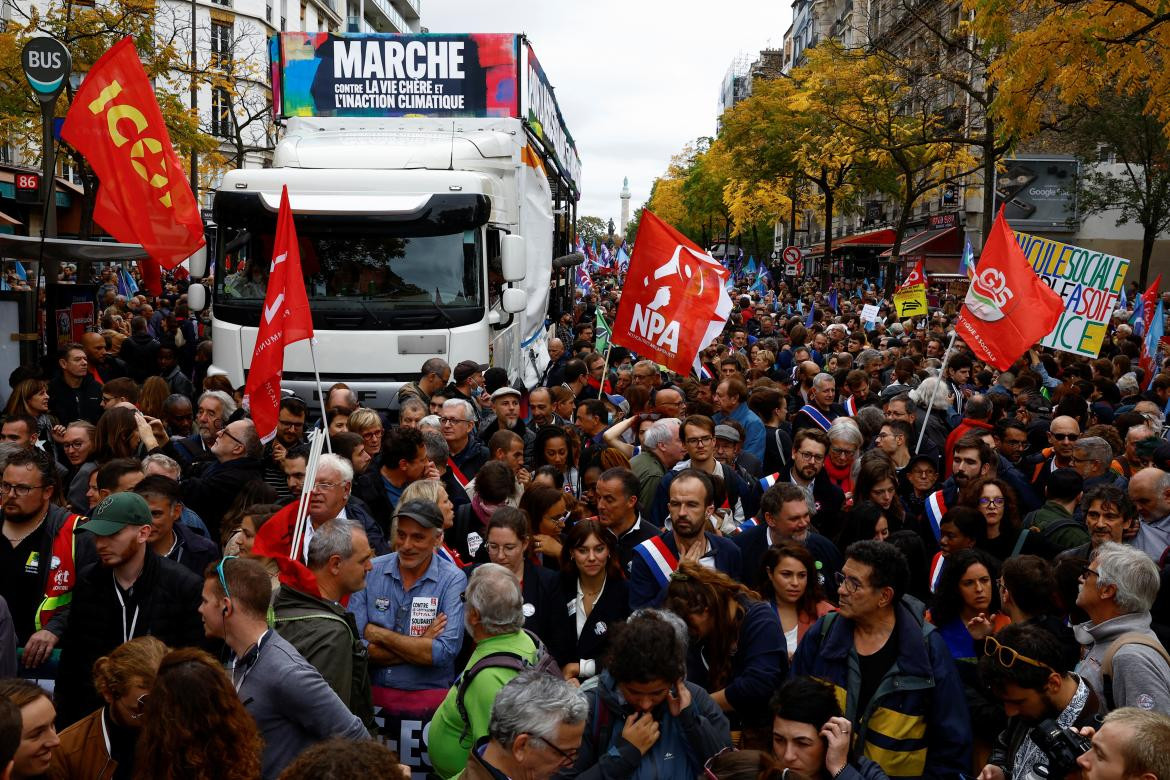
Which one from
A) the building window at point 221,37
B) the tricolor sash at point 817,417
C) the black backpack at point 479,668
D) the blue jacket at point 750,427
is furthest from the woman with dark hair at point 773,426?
the building window at point 221,37

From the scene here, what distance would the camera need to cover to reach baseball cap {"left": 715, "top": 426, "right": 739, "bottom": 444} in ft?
26.1

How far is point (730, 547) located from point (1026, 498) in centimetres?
309

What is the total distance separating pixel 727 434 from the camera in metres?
7.96

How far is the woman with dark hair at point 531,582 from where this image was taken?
5.20 meters

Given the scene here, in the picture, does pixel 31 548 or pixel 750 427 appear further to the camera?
pixel 750 427

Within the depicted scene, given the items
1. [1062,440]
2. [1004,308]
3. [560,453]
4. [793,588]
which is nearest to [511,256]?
[560,453]

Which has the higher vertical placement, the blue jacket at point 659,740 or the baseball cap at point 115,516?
the baseball cap at point 115,516

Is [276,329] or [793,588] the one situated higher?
[276,329]

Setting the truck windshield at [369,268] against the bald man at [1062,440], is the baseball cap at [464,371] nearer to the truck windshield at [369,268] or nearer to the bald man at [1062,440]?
the truck windshield at [369,268]

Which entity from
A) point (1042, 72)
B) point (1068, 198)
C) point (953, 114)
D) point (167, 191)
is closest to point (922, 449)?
point (1042, 72)

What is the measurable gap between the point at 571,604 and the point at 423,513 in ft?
2.91

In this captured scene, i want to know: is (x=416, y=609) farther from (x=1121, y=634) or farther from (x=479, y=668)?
(x=1121, y=634)

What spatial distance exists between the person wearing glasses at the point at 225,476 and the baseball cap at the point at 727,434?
3.12 meters

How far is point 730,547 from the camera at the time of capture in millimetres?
5652
